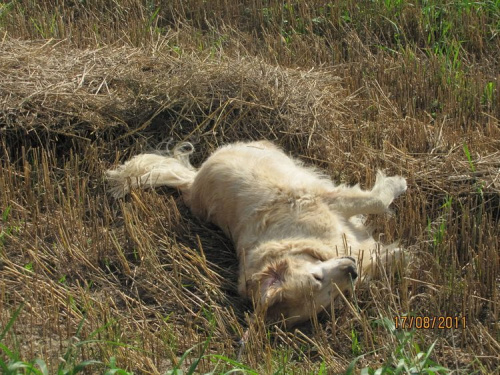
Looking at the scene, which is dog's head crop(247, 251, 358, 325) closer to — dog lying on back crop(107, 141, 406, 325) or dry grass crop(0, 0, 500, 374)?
dog lying on back crop(107, 141, 406, 325)

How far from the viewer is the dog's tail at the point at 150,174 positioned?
548cm

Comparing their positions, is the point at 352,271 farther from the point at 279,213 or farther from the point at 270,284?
the point at 279,213

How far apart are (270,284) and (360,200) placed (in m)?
1.03

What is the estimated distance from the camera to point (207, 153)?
19.8ft

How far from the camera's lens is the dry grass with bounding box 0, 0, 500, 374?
3957mm

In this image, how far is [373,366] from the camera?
3.69 meters

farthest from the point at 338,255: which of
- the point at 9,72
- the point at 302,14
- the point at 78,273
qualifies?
the point at 302,14

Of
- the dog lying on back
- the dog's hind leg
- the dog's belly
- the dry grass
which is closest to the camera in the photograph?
the dry grass

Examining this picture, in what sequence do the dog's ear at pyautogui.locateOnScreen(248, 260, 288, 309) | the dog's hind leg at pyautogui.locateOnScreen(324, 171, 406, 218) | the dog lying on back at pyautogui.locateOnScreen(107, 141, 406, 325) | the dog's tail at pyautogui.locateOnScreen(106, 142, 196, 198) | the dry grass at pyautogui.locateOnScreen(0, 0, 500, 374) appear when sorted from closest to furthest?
1. the dry grass at pyautogui.locateOnScreen(0, 0, 500, 374)
2. the dog's ear at pyautogui.locateOnScreen(248, 260, 288, 309)
3. the dog lying on back at pyautogui.locateOnScreen(107, 141, 406, 325)
4. the dog's hind leg at pyautogui.locateOnScreen(324, 171, 406, 218)
5. the dog's tail at pyautogui.locateOnScreen(106, 142, 196, 198)
